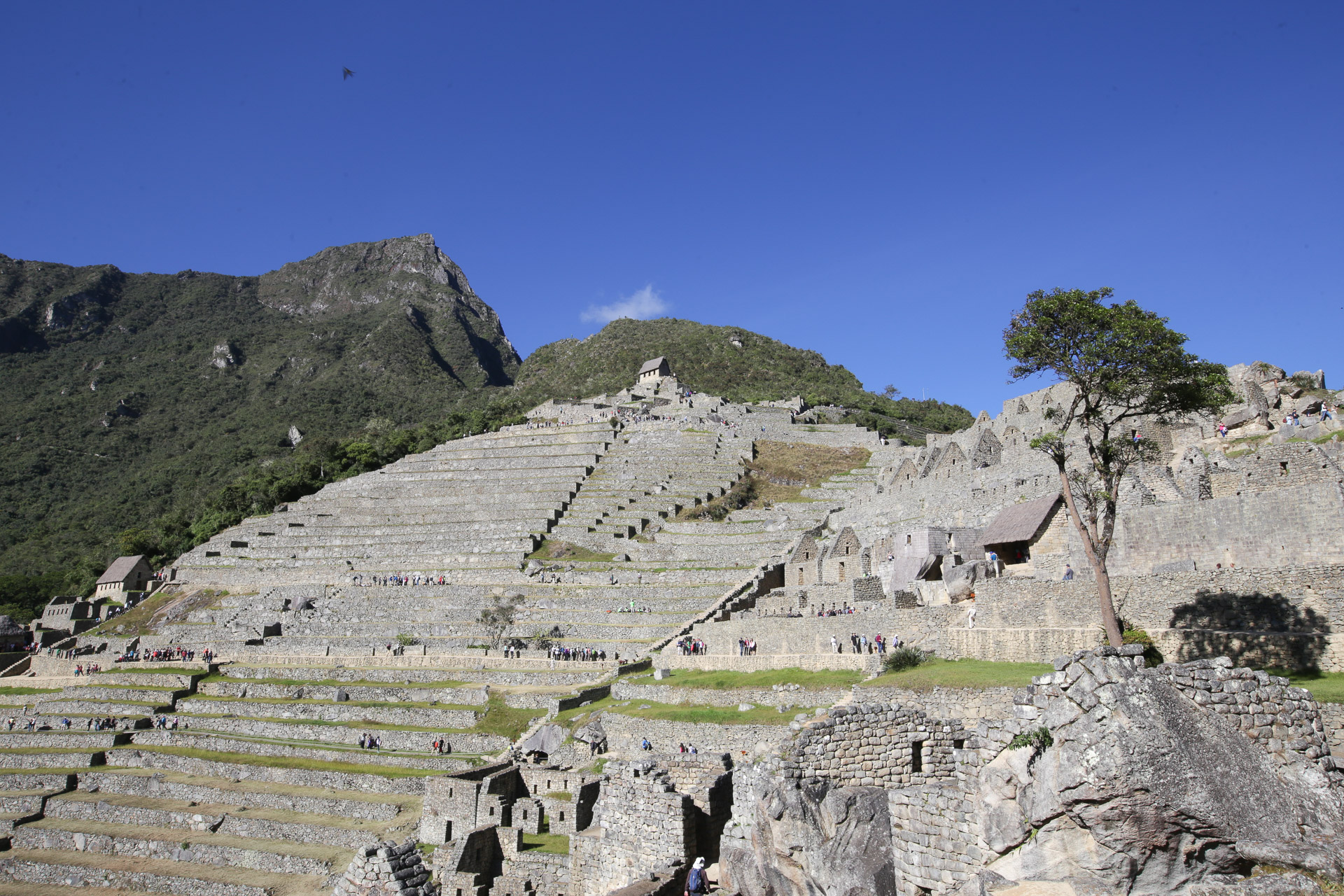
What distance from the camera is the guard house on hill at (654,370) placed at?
88.2m

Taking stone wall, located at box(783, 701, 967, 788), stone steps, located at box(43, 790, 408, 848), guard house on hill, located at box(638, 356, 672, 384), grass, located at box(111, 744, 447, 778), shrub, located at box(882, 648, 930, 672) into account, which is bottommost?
stone steps, located at box(43, 790, 408, 848)

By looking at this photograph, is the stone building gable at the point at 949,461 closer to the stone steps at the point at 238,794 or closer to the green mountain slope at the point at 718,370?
the stone steps at the point at 238,794

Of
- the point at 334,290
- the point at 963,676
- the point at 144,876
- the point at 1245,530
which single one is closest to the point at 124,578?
the point at 144,876

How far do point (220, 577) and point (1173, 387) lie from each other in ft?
158

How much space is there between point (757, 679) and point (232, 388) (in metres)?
133

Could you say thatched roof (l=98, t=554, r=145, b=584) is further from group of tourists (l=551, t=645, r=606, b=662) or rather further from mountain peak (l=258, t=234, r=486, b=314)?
mountain peak (l=258, t=234, r=486, b=314)

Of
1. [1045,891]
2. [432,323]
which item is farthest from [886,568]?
[432,323]

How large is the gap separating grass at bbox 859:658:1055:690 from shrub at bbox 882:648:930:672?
208 mm

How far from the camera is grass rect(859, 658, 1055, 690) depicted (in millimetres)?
12289

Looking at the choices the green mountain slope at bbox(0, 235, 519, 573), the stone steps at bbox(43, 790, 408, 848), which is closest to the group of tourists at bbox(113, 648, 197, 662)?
the stone steps at bbox(43, 790, 408, 848)

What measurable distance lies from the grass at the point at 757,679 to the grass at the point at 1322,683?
714 cm

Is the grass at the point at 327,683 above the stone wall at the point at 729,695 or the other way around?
the other way around

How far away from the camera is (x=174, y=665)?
36969mm

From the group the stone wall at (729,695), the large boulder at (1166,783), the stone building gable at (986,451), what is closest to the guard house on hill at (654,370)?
the stone building gable at (986,451)
